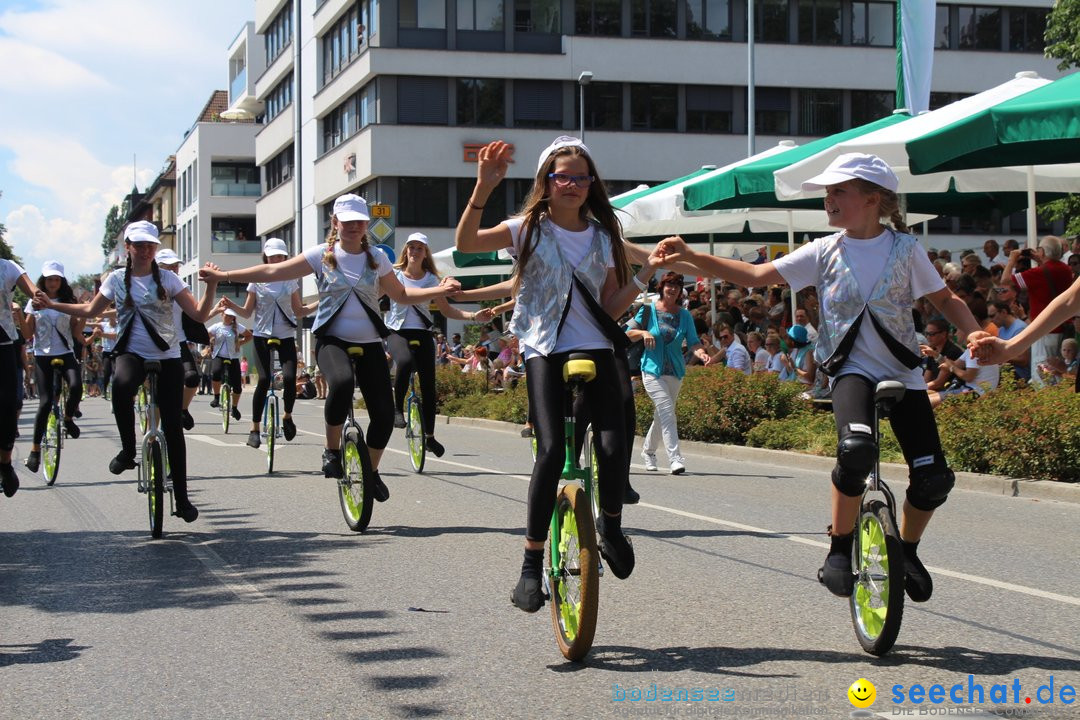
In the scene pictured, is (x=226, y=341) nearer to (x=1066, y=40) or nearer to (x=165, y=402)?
(x=165, y=402)

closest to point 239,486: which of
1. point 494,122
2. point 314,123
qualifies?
point 494,122

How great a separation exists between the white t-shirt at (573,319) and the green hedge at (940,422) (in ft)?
22.9

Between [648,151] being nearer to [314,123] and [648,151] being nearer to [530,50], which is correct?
[530,50]

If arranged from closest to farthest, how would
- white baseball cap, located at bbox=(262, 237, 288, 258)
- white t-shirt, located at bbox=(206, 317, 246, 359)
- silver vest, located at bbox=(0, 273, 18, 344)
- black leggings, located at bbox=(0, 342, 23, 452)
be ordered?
silver vest, located at bbox=(0, 273, 18, 344)
black leggings, located at bbox=(0, 342, 23, 452)
white baseball cap, located at bbox=(262, 237, 288, 258)
white t-shirt, located at bbox=(206, 317, 246, 359)

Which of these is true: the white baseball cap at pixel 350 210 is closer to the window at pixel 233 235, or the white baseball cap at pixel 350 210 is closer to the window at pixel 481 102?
the window at pixel 481 102

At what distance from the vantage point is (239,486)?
12555 millimetres

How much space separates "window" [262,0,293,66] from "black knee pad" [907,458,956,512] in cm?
5907

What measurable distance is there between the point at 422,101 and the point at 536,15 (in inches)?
191

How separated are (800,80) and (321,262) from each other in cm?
4346

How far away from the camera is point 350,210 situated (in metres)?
9.52

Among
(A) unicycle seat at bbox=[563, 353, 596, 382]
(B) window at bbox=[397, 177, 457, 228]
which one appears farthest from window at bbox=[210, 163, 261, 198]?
(A) unicycle seat at bbox=[563, 353, 596, 382]

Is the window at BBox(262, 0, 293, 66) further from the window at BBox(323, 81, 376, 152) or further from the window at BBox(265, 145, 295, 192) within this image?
the window at BBox(323, 81, 376, 152)

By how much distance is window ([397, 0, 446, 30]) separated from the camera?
1905 inches

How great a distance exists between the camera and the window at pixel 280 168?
205 ft
